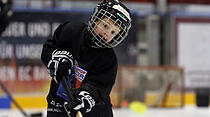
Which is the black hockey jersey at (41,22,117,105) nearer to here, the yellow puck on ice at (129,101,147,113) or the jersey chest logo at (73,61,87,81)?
the jersey chest logo at (73,61,87,81)

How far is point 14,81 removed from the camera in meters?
5.76

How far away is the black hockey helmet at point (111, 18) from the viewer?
1.74m

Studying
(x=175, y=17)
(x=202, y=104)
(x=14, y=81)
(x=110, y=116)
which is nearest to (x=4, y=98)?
(x=14, y=81)

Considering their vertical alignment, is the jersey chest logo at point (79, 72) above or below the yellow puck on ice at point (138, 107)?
above

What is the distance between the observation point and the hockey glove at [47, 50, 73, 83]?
1.77 meters

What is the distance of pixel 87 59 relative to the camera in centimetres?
189

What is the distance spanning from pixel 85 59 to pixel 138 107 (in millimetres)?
3442

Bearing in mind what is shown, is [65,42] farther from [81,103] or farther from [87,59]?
[81,103]

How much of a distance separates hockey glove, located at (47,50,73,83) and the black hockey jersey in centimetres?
8

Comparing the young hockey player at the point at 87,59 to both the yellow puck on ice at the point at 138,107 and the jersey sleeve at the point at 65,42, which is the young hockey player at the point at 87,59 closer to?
the jersey sleeve at the point at 65,42

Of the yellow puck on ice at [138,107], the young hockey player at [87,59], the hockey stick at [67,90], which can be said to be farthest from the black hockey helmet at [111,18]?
the yellow puck on ice at [138,107]

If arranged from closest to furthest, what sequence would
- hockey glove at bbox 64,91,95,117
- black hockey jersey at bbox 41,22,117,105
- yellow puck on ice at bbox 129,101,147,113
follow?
hockey glove at bbox 64,91,95,117
black hockey jersey at bbox 41,22,117,105
yellow puck on ice at bbox 129,101,147,113

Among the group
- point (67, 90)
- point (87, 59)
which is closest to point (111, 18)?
point (87, 59)

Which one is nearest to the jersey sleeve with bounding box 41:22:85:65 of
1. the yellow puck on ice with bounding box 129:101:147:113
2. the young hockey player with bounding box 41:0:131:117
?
the young hockey player with bounding box 41:0:131:117
